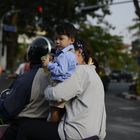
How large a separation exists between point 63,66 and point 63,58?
0.22 feet

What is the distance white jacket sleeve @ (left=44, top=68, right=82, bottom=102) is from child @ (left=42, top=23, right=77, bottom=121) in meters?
0.04

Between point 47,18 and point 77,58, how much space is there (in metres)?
41.5

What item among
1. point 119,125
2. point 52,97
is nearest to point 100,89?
point 52,97

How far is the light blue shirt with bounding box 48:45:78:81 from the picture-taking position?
3.76 m

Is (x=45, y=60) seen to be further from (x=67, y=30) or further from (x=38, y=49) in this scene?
(x=67, y=30)

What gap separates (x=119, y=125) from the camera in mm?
12711

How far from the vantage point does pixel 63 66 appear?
12.4ft

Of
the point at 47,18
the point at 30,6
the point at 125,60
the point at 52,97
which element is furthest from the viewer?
the point at 125,60

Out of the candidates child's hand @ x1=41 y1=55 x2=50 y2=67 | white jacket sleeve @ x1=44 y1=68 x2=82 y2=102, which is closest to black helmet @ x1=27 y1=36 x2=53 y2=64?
child's hand @ x1=41 y1=55 x2=50 y2=67

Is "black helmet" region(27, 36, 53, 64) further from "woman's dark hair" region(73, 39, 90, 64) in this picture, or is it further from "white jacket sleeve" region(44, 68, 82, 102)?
"white jacket sleeve" region(44, 68, 82, 102)

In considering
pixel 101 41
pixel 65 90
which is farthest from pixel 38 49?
pixel 101 41

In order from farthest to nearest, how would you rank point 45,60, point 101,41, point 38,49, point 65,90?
point 101,41
point 38,49
point 45,60
point 65,90

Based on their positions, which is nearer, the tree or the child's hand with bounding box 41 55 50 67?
the child's hand with bounding box 41 55 50 67

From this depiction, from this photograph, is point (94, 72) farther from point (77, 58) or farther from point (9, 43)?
point (9, 43)
